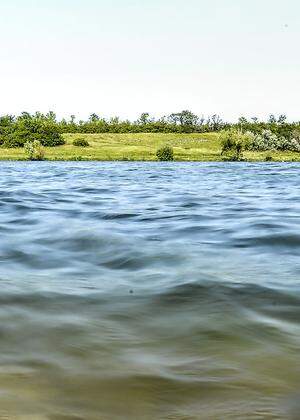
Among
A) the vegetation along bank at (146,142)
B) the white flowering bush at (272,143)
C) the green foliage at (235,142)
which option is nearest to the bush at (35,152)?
the vegetation along bank at (146,142)

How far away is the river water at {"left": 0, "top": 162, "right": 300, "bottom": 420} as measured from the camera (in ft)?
8.82

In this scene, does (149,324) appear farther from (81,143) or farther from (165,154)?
(81,143)

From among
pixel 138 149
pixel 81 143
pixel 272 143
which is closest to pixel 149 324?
pixel 138 149

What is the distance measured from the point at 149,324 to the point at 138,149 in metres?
128

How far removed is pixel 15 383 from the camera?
2.84m

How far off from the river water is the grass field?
98063mm

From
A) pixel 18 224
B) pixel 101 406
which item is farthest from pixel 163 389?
pixel 18 224

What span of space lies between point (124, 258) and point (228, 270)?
134 cm

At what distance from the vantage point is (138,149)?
13112cm

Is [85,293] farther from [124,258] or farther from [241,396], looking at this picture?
[241,396]

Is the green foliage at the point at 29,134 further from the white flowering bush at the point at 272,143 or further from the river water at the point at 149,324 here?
the river water at the point at 149,324

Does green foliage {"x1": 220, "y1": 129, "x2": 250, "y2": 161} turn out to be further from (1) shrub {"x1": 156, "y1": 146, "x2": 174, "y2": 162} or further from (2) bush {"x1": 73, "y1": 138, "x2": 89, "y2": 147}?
(2) bush {"x1": 73, "y1": 138, "x2": 89, "y2": 147}

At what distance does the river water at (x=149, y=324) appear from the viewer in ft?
8.82

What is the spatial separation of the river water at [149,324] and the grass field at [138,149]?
98.1 meters
